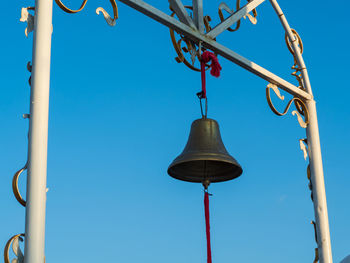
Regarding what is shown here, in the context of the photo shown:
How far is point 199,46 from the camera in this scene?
570cm

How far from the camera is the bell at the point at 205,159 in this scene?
18.8 ft

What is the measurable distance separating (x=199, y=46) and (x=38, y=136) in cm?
204

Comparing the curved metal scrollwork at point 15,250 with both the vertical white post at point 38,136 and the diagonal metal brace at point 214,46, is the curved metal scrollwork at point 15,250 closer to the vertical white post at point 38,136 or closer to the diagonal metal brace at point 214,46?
the vertical white post at point 38,136

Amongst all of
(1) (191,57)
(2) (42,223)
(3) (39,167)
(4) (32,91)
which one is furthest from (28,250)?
(1) (191,57)

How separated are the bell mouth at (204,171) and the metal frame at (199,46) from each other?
895 mm

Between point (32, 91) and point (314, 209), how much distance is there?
3328 millimetres

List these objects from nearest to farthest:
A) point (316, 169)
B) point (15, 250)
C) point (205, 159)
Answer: point (15, 250) → point (205, 159) → point (316, 169)

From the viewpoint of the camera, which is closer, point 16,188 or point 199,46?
point 16,188

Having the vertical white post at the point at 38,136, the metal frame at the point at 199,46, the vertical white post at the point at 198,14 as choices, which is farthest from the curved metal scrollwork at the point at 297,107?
the vertical white post at the point at 38,136

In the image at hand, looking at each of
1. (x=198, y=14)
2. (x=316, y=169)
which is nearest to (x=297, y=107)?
(x=316, y=169)

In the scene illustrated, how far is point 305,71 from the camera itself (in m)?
6.75

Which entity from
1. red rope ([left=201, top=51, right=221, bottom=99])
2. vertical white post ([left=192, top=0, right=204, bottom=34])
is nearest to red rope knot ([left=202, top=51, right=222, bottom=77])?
red rope ([left=201, top=51, right=221, bottom=99])

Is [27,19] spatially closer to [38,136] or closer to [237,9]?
[38,136]

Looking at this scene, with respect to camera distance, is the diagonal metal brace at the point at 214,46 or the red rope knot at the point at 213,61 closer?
the diagonal metal brace at the point at 214,46
